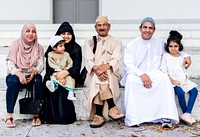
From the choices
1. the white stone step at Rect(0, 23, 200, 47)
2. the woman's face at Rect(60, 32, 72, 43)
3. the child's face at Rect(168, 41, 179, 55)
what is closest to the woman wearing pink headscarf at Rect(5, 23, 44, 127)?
the woman's face at Rect(60, 32, 72, 43)

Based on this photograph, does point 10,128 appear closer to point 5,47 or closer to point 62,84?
point 62,84

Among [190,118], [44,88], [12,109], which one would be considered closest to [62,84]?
[44,88]

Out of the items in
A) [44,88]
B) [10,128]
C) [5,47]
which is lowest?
[10,128]

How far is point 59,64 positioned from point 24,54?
1.55 ft

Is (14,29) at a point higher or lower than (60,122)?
higher

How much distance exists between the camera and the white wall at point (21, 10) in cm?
776

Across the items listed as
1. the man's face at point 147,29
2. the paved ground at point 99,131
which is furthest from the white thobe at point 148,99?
the man's face at point 147,29

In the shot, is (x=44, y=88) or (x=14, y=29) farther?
(x=14, y=29)

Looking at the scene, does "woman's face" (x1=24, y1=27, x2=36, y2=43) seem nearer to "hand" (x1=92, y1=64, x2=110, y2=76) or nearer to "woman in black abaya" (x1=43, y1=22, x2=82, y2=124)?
"woman in black abaya" (x1=43, y1=22, x2=82, y2=124)

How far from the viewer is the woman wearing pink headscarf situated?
4.84 meters

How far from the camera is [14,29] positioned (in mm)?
7535

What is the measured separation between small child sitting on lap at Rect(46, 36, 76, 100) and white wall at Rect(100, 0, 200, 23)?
9.12 feet

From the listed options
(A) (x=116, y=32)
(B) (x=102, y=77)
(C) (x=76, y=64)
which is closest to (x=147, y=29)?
(B) (x=102, y=77)

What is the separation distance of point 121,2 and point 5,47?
243 centimetres
